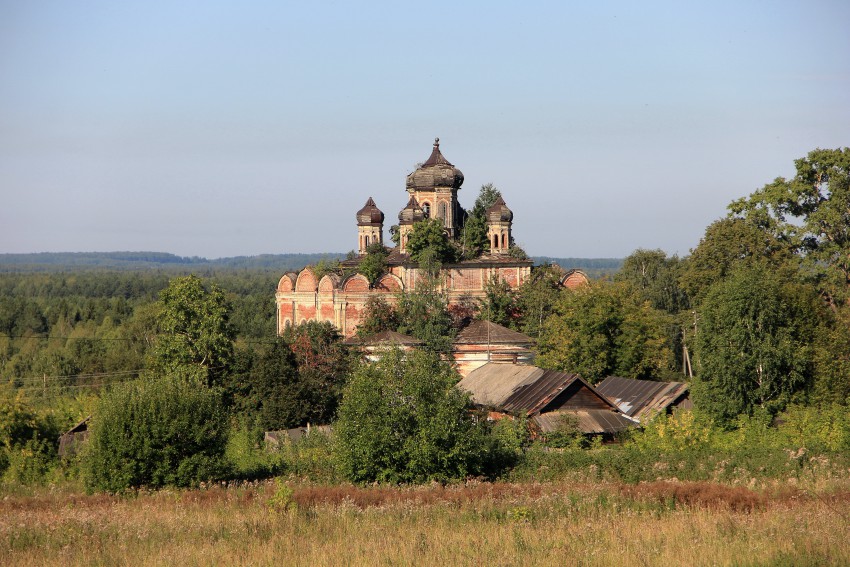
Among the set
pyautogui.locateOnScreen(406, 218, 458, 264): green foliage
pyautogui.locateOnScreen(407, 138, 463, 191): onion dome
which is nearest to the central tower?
pyautogui.locateOnScreen(407, 138, 463, 191): onion dome

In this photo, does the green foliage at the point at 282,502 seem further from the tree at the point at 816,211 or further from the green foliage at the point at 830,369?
the tree at the point at 816,211

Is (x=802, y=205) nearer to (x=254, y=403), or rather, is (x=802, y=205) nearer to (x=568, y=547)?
(x=254, y=403)

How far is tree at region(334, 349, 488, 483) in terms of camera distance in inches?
789

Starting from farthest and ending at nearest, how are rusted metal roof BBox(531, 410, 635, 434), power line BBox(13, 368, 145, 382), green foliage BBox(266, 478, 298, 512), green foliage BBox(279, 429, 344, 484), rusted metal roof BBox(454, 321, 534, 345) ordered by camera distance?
power line BBox(13, 368, 145, 382) → rusted metal roof BBox(454, 321, 534, 345) → rusted metal roof BBox(531, 410, 635, 434) → green foliage BBox(279, 429, 344, 484) → green foliage BBox(266, 478, 298, 512)

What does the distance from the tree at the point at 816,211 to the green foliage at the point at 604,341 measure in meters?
7.59

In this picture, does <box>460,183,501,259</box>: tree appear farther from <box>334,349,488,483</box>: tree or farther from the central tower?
<box>334,349,488,483</box>: tree

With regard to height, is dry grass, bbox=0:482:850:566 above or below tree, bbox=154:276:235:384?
below

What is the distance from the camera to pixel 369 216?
57156 millimetres

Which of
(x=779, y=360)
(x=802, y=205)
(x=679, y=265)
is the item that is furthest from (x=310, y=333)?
(x=679, y=265)

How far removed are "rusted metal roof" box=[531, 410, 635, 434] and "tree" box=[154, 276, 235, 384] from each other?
13.9 metres

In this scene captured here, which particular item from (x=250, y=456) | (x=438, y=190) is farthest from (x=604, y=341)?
(x=438, y=190)

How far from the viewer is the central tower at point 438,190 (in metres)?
55.7

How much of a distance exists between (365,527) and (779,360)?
54.2 ft

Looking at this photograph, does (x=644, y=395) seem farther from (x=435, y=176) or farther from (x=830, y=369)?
(x=435, y=176)
